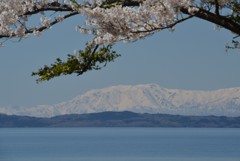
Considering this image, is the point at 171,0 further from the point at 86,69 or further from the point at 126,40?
the point at 86,69

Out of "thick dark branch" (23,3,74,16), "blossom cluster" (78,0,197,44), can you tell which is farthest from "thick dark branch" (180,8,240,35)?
"thick dark branch" (23,3,74,16)

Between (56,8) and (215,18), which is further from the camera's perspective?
(56,8)

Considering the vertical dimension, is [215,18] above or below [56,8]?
below

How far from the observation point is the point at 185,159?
112 metres

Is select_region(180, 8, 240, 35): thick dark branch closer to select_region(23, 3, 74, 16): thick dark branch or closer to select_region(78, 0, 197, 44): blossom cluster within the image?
select_region(78, 0, 197, 44): blossom cluster

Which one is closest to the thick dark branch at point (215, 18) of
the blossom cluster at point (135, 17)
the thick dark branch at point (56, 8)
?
the blossom cluster at point (135, 17)

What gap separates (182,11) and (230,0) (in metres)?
3.25

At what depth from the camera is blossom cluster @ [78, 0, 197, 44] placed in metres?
14.4

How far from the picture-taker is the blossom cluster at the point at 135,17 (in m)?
14.4

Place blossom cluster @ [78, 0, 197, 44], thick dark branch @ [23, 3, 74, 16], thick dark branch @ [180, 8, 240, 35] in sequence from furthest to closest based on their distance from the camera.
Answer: thick dark branch @ [23, 3, 74, 16] < thick dark branch @ [180, 8, 240, 35] < blossom cluster @ [78, 0, 197, 44]

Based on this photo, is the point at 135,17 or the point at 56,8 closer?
the point at 135,17

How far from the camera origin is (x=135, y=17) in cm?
1490

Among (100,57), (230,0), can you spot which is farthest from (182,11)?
(100,57)

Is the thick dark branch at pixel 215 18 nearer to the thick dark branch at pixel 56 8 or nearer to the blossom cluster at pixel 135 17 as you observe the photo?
the blossom cluster at pixel 135 17
